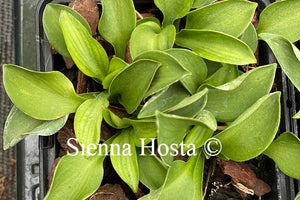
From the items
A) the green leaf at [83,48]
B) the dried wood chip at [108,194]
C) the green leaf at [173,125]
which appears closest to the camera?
the green leaf at [173,125]

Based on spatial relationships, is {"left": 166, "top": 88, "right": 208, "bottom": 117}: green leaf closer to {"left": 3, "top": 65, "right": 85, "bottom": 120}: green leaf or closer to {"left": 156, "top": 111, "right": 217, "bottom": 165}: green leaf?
{"left": 156, "top": 111, "right": 217, "bottom": 165}: green leaf

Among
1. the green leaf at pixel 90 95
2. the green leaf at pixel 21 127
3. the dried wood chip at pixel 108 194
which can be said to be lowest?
the dried wood chip at pixel 108 194

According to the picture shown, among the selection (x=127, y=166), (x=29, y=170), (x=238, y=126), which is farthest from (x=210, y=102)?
(x=29, y=170)

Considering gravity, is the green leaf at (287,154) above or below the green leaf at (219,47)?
below

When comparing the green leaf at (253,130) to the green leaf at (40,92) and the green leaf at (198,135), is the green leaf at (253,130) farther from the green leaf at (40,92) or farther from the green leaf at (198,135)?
the green leaf at (40,92)

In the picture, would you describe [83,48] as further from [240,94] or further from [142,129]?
[240,94]

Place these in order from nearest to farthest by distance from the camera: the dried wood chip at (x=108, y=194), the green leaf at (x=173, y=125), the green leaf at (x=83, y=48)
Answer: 1. the green leaf at (x=173, y=125)
2. the green leaf at (x=83, y=48)
3. the dried wood chip at (x=108, y=194)

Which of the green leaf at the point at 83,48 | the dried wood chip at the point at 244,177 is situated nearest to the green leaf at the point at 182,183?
Result: the dried wood chip at the point at 244,177
